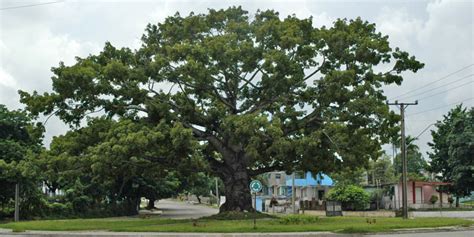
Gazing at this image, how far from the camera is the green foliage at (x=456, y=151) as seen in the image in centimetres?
5409

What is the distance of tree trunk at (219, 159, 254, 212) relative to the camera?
37.0 m

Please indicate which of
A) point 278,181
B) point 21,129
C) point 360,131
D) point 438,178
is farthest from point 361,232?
point 278,181

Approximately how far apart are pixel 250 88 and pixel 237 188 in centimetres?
649

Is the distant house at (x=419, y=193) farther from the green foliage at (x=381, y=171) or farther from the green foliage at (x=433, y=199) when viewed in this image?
the green foliage at (x=381, y=171)

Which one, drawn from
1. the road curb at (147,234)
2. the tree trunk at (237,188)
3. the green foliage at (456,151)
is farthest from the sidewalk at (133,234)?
the green foliage at (456,151)

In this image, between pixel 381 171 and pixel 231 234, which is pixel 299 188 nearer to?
pixel 381 171

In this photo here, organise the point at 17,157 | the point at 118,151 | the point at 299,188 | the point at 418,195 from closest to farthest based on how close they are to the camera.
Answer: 1. the point at 118,151
2. the point at 17,157
3. the point at 418,195
4. the point at 299,188

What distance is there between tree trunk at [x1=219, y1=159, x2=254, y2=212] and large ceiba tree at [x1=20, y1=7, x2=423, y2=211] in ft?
0.22

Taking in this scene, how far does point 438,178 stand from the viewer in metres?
64.2

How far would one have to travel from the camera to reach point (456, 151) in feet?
180

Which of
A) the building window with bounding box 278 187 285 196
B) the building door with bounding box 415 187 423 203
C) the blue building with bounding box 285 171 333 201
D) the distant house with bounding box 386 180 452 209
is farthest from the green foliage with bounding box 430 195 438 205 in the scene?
the building window with bounding box 278 187 285 196

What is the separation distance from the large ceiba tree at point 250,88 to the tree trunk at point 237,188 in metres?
0.07

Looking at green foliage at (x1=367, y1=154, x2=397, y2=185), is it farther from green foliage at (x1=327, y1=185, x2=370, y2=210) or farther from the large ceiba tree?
the large ceiba tree

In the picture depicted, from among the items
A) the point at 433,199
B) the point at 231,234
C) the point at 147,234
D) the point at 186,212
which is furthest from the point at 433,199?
the point at 147,234
